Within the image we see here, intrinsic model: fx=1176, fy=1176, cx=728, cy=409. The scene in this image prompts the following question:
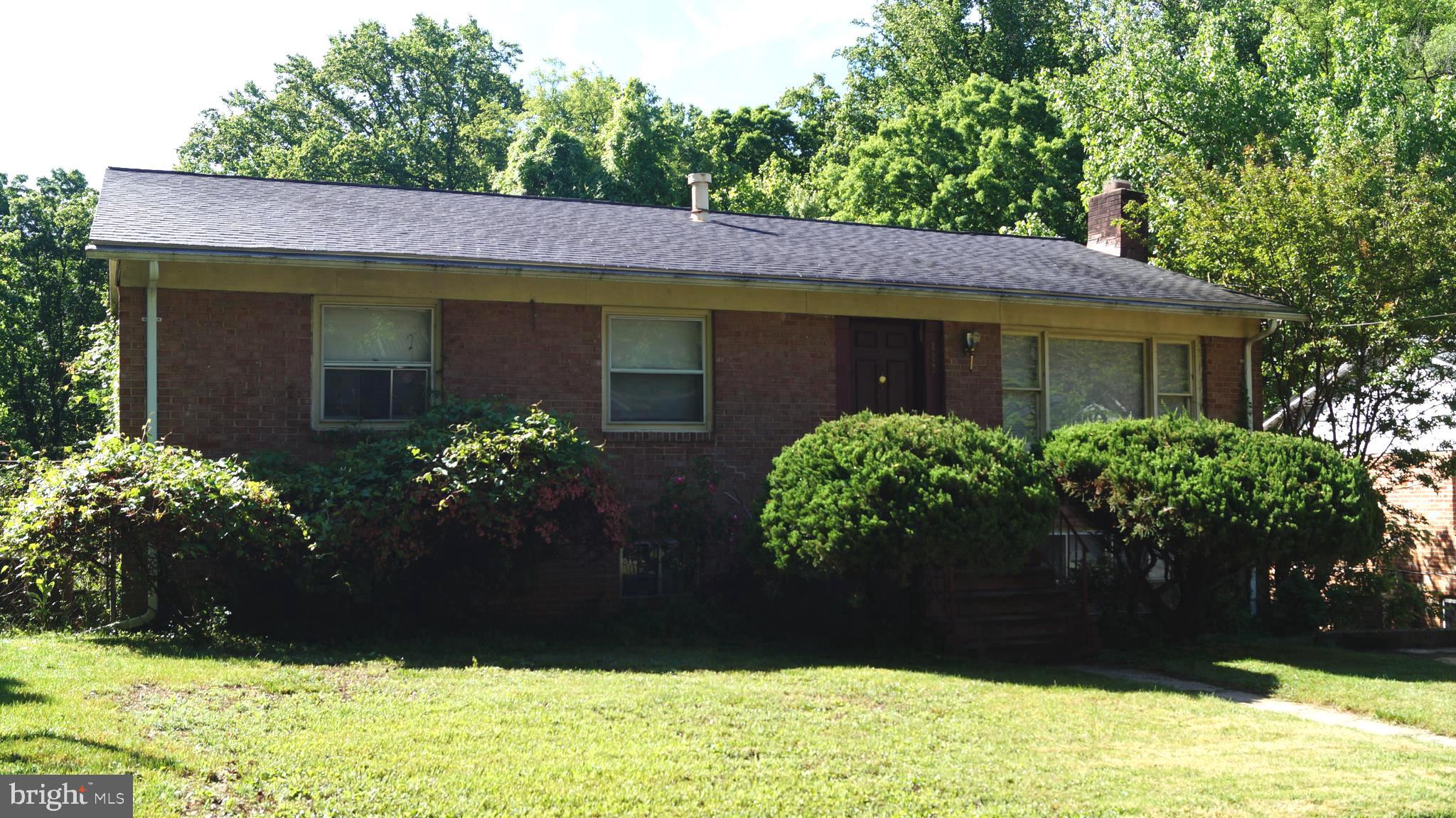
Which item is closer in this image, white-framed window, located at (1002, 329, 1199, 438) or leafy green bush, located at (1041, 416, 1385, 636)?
leafy green bush, located at (1041, 416, 1385, 636)

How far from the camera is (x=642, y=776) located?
Answer: 5.61 m

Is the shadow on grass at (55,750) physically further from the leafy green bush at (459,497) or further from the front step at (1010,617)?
the front step at (1010,617)

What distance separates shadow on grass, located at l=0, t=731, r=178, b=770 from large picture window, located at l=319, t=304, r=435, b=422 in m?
5.91

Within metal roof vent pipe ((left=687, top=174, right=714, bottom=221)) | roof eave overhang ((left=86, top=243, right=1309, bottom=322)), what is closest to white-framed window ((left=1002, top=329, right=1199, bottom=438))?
roof eave overhang ((left=86, top=243, right=1309, bottom=322))

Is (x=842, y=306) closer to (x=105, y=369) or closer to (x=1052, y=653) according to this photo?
(x=1052, y=653)

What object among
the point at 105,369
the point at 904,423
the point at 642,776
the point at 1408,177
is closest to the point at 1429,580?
the point at 1408,177

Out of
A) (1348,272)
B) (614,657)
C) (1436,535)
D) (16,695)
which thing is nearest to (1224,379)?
(1348,272)

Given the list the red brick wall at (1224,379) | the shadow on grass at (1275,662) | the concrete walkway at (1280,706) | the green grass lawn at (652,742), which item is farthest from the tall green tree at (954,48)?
the green grass lawn at (652,742)

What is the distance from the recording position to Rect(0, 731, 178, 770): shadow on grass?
525 cm

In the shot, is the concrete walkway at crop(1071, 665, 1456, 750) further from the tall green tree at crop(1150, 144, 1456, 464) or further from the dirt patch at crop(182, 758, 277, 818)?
the tall green tree at crop(1150, 144, 1456, 464)

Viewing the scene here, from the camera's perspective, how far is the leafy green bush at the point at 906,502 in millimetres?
9430

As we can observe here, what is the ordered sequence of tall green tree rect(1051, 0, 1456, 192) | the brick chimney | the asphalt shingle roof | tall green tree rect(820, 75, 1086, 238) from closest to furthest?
1. the asphalt shingle roof
2. the brick chimney
3. tall green tree rect(1051, 0, 1456, 192)
4. tall green tree rect(820, 75, 1086, 238)

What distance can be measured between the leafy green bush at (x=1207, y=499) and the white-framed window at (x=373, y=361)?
6.32 m

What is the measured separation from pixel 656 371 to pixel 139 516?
17.3ft
